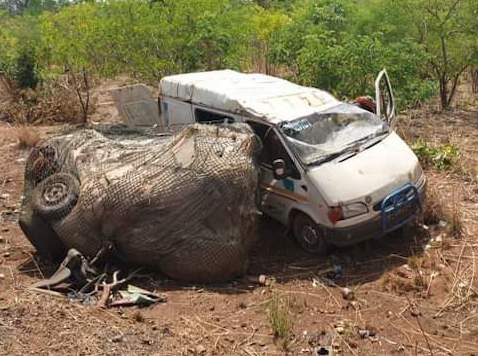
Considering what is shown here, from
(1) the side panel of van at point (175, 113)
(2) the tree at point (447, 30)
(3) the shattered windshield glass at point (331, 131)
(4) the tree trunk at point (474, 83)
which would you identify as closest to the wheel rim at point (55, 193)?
(1) the side panel of van at point (175, 113)

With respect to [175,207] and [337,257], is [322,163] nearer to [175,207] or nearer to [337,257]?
[337,257]

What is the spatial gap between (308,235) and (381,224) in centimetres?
80

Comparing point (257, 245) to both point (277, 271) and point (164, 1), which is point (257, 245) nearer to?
point (277, 271)

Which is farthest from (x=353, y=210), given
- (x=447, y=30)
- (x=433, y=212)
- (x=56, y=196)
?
(x=447, y=30)

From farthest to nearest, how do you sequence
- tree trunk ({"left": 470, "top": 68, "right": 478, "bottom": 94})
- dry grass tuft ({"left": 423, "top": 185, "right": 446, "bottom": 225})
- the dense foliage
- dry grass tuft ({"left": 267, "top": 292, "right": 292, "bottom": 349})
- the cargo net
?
tree trunk ({"left": 470, "top": 68, "right": 478, "bottom": 94})
the dense foliage
dry grass tuft ({"left": 423, "top": 185, "right": 446, "bottom": 225})
the cargo net
dry grass tuft ({"left": 267, "top": 292, "right": 292, "bottom": 349})

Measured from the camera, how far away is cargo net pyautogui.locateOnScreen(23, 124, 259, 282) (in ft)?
20.0

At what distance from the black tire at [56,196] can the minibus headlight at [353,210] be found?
285 centimetres

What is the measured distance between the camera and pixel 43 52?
1559 cm

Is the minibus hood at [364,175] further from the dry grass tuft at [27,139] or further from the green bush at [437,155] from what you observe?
the dry grass tuft at [27,139]

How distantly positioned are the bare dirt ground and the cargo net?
0.36 metres

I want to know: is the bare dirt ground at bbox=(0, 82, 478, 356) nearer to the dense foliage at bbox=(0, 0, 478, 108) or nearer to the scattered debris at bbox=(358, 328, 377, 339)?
the scattered debris at bbox=(358, 328, 377, 339)

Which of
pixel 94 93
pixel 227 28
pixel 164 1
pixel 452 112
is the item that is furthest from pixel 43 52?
pixel 452 112

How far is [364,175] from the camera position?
6.47 metres

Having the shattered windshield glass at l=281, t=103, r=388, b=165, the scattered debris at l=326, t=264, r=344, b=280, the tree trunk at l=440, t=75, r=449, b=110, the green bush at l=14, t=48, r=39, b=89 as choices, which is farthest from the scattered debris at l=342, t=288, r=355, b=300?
the green bush at l=14, t=48, r=39, b=89
